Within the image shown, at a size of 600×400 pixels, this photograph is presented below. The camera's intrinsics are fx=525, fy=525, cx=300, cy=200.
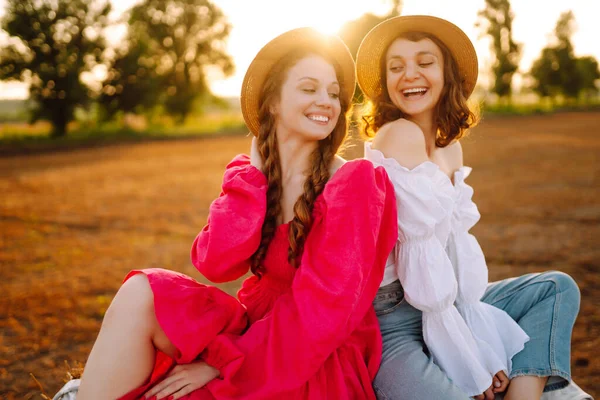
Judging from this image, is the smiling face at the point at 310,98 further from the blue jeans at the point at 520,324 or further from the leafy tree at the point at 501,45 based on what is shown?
the leafy tree at the point at 501,45

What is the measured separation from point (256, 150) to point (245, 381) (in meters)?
1.09

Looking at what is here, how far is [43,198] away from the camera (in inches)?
426

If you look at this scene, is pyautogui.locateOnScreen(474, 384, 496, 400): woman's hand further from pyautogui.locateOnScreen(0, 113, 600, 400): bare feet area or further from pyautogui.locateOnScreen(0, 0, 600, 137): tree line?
pyautogui.locateOnScreen(0, 0, 600, 137): tree line

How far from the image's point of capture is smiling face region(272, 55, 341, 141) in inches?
93.6

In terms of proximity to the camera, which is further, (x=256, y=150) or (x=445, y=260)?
(x=256, y=150)

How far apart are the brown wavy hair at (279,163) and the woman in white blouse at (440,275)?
220 millimetres

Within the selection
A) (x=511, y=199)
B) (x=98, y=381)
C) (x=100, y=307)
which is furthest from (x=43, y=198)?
(x=98, y=381)

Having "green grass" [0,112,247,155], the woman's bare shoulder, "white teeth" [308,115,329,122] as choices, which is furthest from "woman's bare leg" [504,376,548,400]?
"green grass" [0,112,247,155]

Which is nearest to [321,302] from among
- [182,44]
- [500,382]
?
[500,382]

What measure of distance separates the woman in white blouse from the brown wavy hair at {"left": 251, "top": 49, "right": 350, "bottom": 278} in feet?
0.72

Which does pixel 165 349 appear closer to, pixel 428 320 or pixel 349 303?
pixel 349 303

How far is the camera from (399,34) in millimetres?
2648

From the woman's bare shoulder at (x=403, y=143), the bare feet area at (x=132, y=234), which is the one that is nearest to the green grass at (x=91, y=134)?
the bare feet area at (x=132, y=234)

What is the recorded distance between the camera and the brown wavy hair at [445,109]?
2682 millimetres
